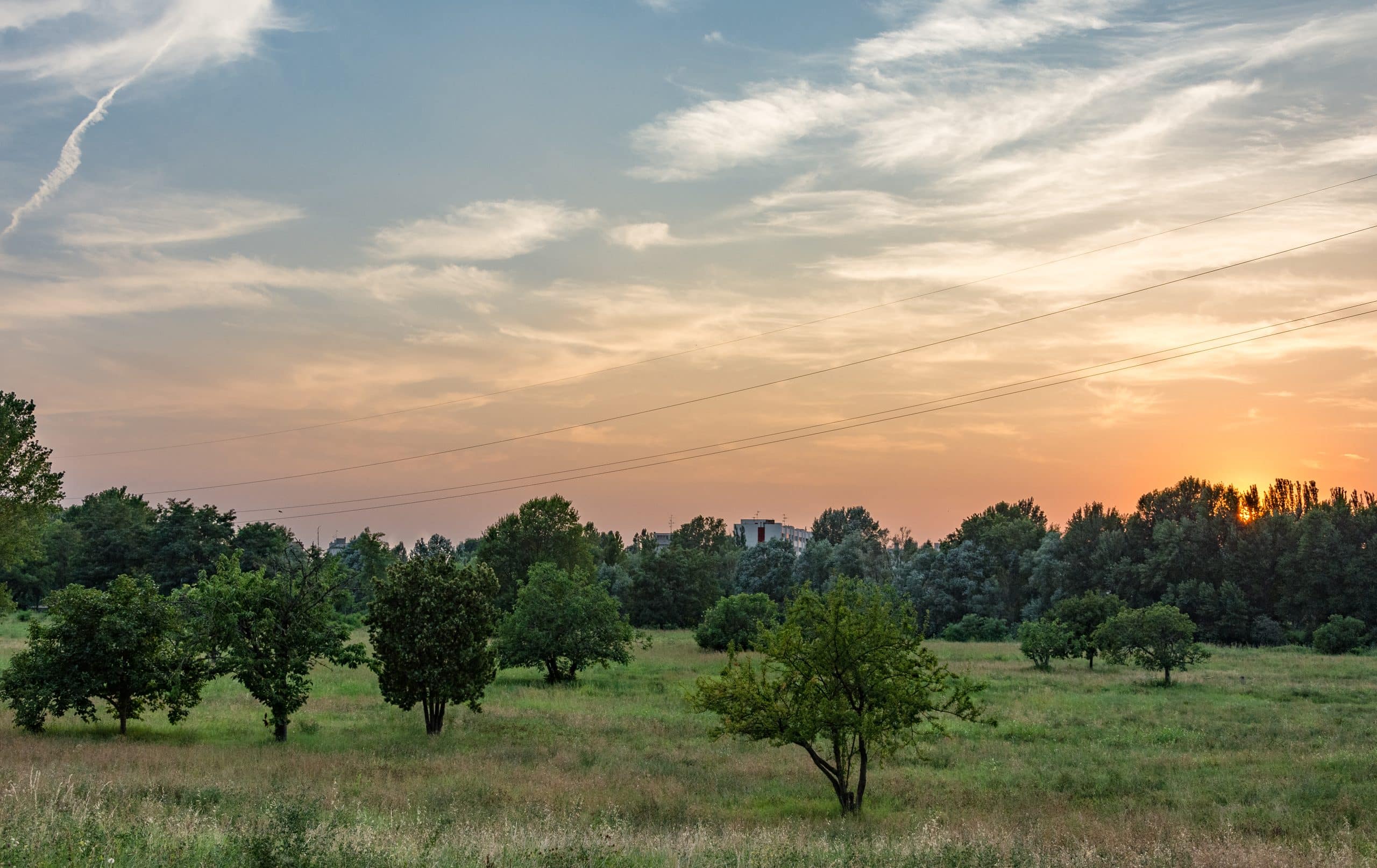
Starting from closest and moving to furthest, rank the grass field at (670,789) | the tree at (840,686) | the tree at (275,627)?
the grass field at (670,789) → the tree at (840,686) → the tree at (275,627)

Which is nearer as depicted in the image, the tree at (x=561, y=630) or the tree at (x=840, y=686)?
the tree at (x=840, y=686)

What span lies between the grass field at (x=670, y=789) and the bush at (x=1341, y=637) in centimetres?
3759

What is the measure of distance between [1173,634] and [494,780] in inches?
1605

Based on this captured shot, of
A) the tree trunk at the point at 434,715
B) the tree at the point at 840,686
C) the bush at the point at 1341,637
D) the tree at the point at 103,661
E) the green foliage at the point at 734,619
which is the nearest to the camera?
the tree at the point at 840,686

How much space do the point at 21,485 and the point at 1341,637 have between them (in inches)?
3865

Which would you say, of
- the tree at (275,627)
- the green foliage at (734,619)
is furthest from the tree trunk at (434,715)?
the green foliage at (734,619)

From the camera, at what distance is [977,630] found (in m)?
109

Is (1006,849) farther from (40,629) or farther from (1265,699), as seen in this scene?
(1265,699)

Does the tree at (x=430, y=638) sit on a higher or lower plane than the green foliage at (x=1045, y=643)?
higher

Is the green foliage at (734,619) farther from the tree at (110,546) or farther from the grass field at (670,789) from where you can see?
the tree at (110,546)

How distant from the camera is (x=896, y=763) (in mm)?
30031

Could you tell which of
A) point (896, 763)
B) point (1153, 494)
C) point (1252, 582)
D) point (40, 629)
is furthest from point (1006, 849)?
point (1153, 494)

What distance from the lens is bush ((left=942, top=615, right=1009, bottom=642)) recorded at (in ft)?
355

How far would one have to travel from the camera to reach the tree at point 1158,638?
50.4m
